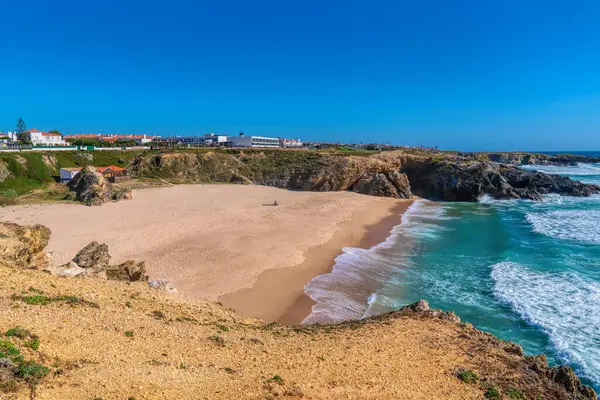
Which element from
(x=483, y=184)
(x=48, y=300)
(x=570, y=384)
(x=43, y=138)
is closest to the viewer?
(x=570, y=384)

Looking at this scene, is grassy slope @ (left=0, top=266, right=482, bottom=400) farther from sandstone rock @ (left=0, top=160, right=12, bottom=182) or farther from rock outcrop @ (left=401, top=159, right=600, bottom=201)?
rock outcrop @ (left=401, top=159, right=600, bottom=201)

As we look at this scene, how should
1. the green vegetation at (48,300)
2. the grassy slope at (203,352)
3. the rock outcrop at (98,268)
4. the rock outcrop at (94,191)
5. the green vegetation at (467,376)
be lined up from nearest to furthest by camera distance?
the grassy slope at (203,352) < the green vegetation at (467,376) < the green vegetation at (48,300) < the rock outcrop at (98,268) < the rock outcrop at (94,191)

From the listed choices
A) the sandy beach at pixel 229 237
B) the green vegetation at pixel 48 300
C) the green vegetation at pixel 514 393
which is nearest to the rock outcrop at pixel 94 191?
the sandy beach at pixel 229 237

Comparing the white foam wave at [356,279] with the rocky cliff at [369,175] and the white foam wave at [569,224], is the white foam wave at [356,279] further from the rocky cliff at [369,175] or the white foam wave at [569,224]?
the rocky cliff at [369,175]

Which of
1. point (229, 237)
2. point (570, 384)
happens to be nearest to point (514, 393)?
point (570, 384)

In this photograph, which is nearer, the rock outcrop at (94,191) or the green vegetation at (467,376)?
the green vegetation at (467,376)

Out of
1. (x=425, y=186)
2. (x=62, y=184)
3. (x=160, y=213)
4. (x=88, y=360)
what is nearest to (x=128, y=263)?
(x=88, y=360)

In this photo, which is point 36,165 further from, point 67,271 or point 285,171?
point 67,271
